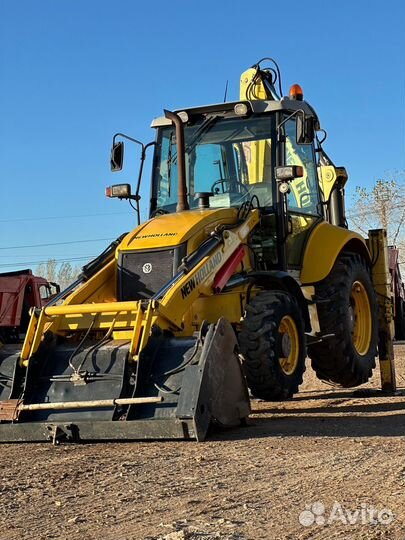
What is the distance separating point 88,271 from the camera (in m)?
7.95

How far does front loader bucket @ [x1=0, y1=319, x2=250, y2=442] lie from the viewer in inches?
231

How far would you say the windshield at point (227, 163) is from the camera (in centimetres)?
865

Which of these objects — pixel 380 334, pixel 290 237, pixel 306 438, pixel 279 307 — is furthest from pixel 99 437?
pixel 380 334

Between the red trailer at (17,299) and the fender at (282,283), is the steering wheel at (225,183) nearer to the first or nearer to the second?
the fender at (282,283)

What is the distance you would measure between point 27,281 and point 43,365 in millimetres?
11294

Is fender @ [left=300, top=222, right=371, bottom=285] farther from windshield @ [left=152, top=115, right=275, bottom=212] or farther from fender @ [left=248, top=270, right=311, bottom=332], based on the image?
windshield @ [left=152, top=115, right=275, bottom=212]

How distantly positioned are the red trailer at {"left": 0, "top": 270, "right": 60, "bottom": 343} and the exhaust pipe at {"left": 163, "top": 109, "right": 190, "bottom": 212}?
905 cm

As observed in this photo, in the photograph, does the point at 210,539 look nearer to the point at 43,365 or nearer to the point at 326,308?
the point at 43,365

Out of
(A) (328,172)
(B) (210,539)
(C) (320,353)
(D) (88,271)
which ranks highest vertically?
(A) (328,172)

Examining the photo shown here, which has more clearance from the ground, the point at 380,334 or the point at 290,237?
the point at 290,237

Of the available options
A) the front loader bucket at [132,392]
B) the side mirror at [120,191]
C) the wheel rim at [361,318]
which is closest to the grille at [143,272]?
the front loader bucket at [132,392]

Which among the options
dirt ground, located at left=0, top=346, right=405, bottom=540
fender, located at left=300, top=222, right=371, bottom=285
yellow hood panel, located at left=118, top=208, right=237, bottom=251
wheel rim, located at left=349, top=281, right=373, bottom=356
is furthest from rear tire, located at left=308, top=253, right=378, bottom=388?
dirt ground, located at left=0, top=346, right=405, bottom=540

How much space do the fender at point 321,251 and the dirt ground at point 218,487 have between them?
8.43ft

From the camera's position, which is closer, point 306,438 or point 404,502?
point 404,502
